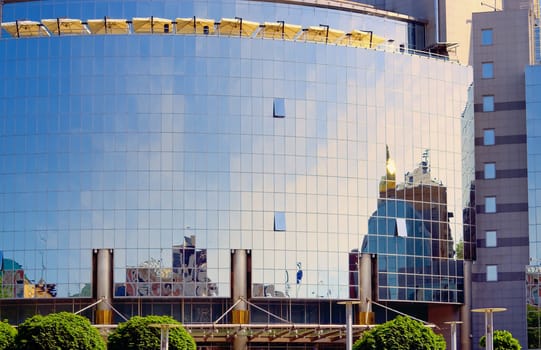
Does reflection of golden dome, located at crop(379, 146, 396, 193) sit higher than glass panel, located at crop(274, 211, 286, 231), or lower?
higher

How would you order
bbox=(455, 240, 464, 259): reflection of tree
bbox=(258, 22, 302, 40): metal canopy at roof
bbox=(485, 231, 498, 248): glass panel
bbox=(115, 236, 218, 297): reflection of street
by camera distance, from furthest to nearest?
bbox=(485, 231, 498, 248): glass panel
bbox=(455, 240, 464, 259): reflection of tree
bbox=(258, 22, 302, 40): metal canopy at roof
bbox=(115, 236, 218, 297): reflection of street

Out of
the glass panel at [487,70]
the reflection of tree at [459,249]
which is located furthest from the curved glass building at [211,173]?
the glass panel at [487,70]

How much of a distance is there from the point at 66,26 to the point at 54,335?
30386 mm

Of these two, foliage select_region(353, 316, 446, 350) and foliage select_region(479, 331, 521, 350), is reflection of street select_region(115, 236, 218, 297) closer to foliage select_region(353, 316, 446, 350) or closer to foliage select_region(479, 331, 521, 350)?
foliage select_region(353, 316, 446, 350)

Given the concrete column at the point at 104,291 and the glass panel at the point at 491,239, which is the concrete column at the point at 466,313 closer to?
the glass panel at the point at 491,239

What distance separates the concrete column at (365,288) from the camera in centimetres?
9244

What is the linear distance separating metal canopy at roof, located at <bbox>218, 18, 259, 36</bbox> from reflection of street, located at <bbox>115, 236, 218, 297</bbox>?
17683mm

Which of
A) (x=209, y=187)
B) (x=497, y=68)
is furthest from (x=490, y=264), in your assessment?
(x=209, y=187)

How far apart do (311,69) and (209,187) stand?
1193 cm

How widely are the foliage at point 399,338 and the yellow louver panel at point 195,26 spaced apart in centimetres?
2947

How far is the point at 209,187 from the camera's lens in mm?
91000

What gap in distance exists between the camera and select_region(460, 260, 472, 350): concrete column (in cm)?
9825

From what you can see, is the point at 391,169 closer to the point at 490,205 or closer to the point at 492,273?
the point at 490,205

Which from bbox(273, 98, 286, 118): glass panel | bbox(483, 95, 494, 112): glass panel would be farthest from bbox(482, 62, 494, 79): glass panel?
bbox(273, 98, 286, 118): glass panel
